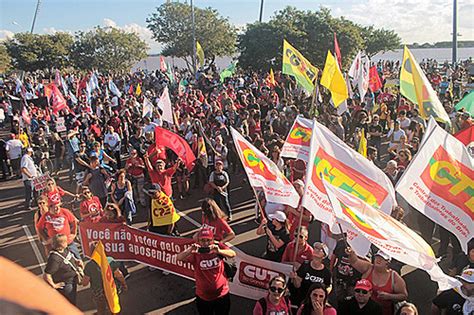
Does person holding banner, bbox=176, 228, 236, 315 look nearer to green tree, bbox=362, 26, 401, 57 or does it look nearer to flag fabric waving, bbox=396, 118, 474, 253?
flag fabric waving, bbox=396, 118, 474, 253

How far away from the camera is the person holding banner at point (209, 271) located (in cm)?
475

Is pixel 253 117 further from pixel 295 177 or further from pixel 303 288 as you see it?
pixel 303 288

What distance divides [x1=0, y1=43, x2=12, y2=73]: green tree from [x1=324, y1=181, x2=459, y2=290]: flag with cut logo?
142ft

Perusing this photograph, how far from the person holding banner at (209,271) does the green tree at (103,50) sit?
41.2 meters

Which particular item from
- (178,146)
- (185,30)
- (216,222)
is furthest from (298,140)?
(185,30)

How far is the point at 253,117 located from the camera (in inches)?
528

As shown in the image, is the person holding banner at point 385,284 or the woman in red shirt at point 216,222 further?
the woman in red shirt at point 216,222

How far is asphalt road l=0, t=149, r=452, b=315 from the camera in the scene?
6.23 meters

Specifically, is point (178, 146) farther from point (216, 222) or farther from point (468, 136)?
point (468, 136)

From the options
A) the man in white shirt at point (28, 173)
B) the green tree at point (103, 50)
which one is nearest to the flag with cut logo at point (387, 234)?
the man in white shirt at point (28, 173)

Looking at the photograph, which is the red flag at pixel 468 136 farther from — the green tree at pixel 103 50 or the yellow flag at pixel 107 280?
the green tree at pixel 103 50

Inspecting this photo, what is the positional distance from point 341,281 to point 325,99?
14.4m

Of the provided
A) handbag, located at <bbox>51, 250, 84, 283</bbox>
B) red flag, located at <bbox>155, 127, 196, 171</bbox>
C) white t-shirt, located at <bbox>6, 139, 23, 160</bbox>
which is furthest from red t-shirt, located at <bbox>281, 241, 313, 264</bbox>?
white t-shirt, located at <bbox>6, 139, 23, 160</bbox>

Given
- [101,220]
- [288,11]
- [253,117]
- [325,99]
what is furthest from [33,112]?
[288,11]
